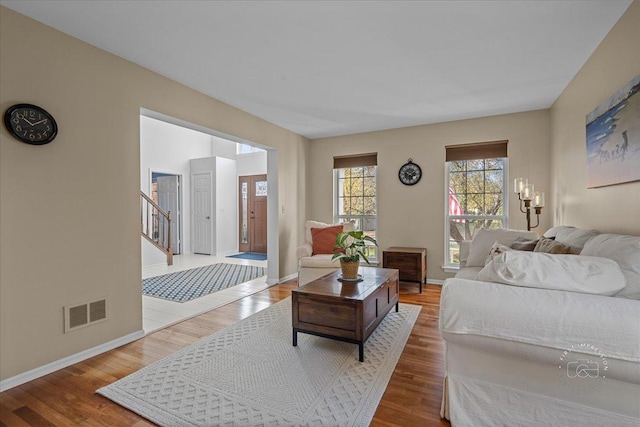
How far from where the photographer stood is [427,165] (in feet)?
15.0

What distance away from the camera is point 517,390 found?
1404 millimetres

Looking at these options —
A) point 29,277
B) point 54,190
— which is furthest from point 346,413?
point 54,190

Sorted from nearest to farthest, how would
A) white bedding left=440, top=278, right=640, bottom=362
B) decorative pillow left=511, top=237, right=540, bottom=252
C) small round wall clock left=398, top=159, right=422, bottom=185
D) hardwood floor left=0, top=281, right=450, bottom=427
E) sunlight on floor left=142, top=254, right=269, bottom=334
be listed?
1. white bedding left=440, top=278, right=640, bottom=362
2. hardwood floor left=0, top=281, right=450, bottom=427
3. decorative pillow left=511, top=237, right=540, bottom=252
4. sunlight on floor left=142, top=254, right=269, bottom=334
5. small round wall clock left=398, top=159, right=422, bottom=185

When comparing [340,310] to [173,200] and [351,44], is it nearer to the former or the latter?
[351,44]

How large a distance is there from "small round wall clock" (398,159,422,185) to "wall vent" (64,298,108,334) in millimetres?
4031

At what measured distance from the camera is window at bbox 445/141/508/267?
4.23m

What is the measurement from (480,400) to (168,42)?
10.2 ft

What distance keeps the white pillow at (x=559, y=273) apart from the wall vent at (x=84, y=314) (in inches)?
112

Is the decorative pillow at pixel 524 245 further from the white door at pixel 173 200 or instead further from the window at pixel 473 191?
the white door at pixel 173 200

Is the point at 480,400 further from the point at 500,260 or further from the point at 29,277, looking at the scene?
the point at 29,277

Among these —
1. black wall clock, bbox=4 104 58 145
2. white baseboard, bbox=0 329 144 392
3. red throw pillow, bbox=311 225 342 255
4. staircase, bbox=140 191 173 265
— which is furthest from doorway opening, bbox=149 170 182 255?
black wall clock, bbox=4 104 58 145

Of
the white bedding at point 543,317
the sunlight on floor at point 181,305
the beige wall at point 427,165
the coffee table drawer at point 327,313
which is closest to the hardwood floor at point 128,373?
the sunlight on floor at point 181,305

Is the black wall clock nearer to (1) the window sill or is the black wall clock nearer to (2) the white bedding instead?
(2) the white bedding

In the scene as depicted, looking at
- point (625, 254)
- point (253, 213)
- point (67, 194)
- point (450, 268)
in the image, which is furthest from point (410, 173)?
point (253, 213)
